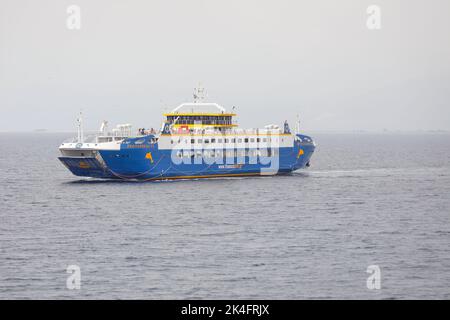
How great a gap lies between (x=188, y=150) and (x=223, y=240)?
32.8m

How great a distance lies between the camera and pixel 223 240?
49562mm

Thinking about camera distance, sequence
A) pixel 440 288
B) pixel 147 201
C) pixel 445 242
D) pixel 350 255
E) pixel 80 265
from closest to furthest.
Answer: pixel 440 288 → pixel 80 265 → pixel 350 255 → pixel 445 242 → pixel 147 201

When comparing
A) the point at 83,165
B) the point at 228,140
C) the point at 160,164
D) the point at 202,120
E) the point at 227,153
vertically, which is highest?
the point at 202,120

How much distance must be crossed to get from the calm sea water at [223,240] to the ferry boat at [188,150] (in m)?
1.86

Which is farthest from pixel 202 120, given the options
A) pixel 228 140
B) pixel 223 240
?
pixel 223 240

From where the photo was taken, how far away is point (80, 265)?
42219 millimetres

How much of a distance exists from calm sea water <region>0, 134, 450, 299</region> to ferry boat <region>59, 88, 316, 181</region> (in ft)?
6.10

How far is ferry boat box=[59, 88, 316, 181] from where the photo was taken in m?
76.9

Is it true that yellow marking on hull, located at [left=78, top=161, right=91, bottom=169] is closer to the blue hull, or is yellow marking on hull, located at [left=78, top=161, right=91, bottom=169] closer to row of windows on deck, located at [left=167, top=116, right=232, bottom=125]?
the blue hull

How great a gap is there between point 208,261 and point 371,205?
2905 cm

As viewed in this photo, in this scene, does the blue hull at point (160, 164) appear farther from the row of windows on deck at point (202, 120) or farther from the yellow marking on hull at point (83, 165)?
the row of windows on deck at point (202, 120)

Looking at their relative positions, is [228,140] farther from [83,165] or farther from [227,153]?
[83,165]
